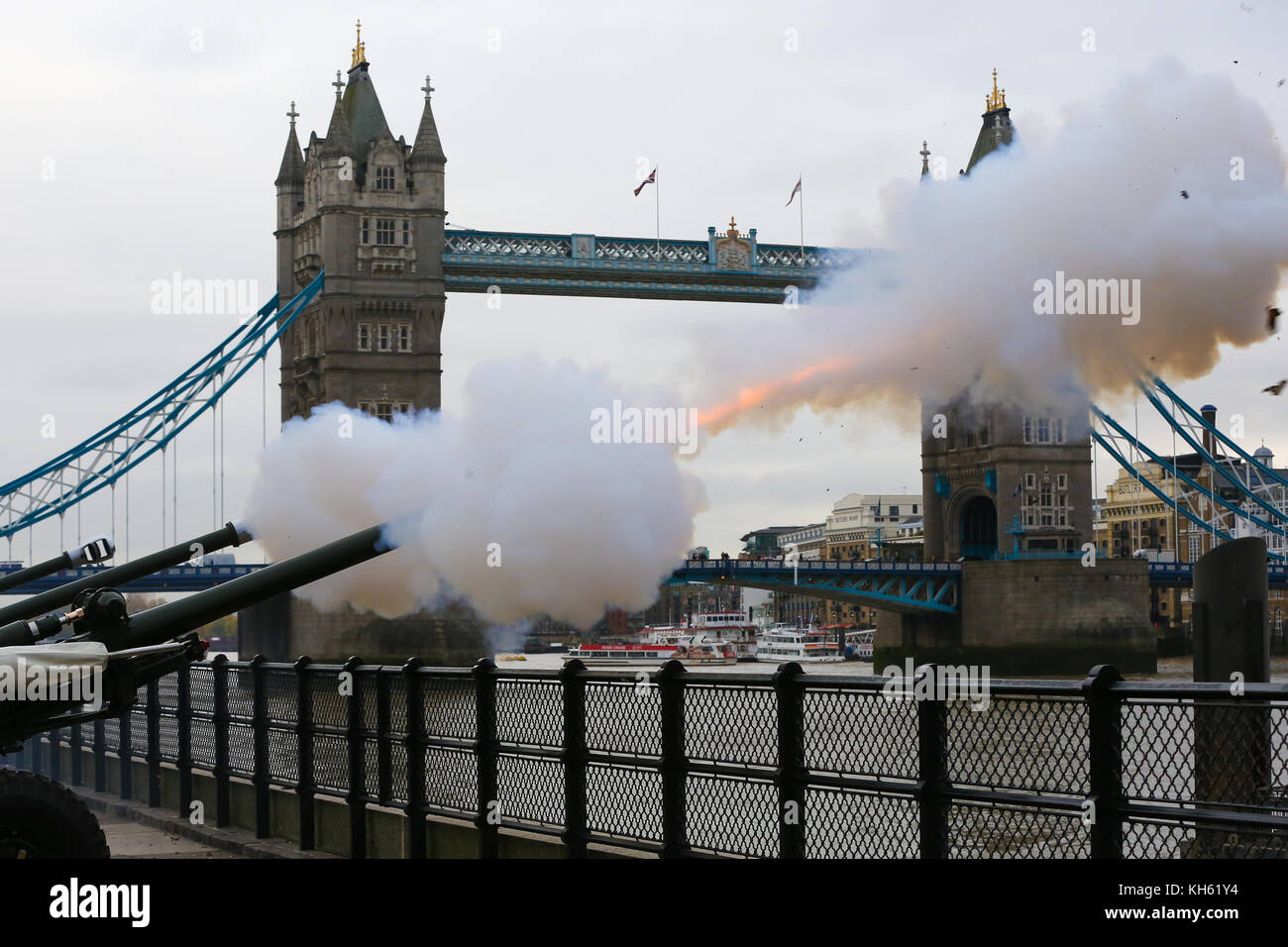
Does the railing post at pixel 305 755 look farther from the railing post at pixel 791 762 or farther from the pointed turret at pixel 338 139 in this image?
the pointed turret at pixel 338 139

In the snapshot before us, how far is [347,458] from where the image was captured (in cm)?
2483

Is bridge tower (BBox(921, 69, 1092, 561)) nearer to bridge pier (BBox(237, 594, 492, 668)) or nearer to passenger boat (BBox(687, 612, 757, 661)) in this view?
passenger boat (BBox(687, 612, 757, 661))

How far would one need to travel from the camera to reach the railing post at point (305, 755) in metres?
15.8

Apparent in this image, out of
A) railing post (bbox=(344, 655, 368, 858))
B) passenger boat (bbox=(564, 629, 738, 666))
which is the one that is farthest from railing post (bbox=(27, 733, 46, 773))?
passenger boat (bbox=(564, 629, 738, 666))

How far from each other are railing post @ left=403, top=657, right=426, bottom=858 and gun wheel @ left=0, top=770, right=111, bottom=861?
3.77 meters

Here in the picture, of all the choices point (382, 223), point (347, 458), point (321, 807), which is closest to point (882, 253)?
point (347, 458)

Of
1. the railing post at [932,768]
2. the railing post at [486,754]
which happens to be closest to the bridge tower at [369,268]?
the railing post at [486,754]

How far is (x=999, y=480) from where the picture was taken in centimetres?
9812

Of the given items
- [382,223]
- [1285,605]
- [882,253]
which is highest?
[382,223]

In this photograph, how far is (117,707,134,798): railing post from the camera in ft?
68.9
